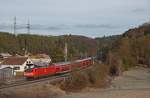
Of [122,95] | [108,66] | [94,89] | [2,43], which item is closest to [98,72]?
[94,89]

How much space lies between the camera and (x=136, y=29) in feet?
374

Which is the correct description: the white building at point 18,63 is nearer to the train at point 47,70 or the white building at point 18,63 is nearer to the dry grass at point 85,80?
the train at point 47,70

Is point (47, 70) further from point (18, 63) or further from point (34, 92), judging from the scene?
point (18, 63)

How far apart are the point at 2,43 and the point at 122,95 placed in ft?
385

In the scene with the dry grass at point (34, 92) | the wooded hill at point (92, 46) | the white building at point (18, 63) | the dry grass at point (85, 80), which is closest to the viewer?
the dry grass at point (34, 92)

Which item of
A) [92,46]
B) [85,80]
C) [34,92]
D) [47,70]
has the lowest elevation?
[34,92]

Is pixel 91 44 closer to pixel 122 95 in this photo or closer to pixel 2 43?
pixel 2 43

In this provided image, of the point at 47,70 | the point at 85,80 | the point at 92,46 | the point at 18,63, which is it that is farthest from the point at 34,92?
the point at 92,46

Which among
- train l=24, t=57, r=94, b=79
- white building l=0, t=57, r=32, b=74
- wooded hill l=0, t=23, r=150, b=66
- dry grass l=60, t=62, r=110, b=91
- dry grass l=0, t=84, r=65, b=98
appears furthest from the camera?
white building l=0, t=57, r=32, b=74

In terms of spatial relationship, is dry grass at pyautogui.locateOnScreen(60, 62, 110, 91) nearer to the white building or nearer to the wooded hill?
the wooded hill

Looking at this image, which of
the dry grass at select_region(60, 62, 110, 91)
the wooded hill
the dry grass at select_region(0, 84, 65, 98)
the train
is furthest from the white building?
the dry grass at select_region(0, 84, 65, 98)

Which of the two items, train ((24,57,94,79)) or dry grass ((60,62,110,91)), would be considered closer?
dry grass ((60,62,110,91))

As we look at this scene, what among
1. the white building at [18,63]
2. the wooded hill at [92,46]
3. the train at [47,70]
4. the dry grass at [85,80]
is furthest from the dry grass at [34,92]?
the white building at [18,63]

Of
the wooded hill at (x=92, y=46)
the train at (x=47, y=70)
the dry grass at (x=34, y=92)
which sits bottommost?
the dry grass at (x=34, y=92)
